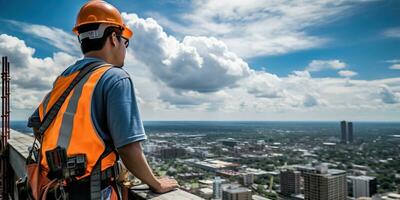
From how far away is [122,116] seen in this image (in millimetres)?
982

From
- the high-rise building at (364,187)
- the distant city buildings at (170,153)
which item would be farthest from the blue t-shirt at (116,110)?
the distant city buildings at (170,153)

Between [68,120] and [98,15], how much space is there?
0.48m

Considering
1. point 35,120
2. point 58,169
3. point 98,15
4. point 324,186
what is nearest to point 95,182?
point 58,169

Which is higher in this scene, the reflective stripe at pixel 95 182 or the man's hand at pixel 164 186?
the reflective stripe at pixel 95 182

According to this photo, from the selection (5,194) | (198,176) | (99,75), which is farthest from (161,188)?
(198,176)

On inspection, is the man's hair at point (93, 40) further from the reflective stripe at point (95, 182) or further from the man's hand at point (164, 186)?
the man's hand at point (164, 186)

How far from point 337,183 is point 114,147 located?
19859mm

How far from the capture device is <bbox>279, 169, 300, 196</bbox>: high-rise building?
20.9 metres

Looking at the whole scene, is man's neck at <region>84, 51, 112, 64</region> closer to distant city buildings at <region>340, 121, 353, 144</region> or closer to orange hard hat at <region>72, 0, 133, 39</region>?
orange hard hat at <region>72, 0, 133, 39</region>

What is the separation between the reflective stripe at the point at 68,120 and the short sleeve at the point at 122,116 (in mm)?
117

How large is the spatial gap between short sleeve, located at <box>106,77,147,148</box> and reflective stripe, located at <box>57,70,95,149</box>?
4.6 inches

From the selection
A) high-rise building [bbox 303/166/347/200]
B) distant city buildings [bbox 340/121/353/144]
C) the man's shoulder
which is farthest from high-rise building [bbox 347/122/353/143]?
the man's shoulder

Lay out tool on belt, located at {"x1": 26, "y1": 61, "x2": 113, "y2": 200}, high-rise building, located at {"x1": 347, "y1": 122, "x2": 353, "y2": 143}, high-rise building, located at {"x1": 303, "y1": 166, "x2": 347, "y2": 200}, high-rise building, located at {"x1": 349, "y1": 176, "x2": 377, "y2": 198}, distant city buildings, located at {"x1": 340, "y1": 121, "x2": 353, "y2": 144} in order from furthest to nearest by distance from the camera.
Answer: high-rise building, located at {"x1": 347, "y1": 122, "x2": 353, "y2": 143} → distant city buildings, located at {"x1": 340, "y1": 121, "x2": 353, "y2": 144} → high-rise building, located at {"x1": 349, "y1": 176, "x2": 377, "y2": 198} → high-rise building, located at {"x1": 303, "y1": 166, "x2": 347, "y2": 200} → tool on belt, located at {"x1": 26, "y1": 61, "x2": 113, "y2": 200}

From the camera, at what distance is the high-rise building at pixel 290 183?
2089 centimetres
